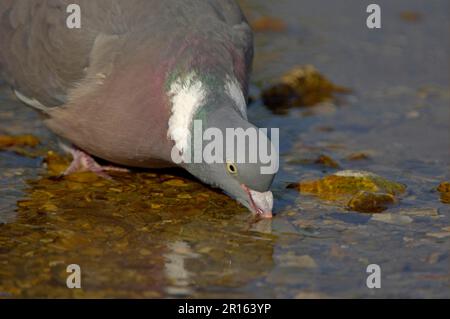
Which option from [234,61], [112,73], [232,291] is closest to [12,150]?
[112,73]

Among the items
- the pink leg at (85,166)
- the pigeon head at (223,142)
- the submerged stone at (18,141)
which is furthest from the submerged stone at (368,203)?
the submerged stone at (18,141)

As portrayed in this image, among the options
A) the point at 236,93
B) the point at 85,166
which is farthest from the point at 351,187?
the point at 85,166

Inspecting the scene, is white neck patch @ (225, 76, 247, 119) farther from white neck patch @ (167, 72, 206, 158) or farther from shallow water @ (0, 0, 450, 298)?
shallow water @ (0, 0, 450, 298)

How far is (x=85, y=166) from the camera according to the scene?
715cm

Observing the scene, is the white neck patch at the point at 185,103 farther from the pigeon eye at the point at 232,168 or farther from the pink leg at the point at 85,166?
the pink leg at the point at 85,166

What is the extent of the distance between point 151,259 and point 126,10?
191cm

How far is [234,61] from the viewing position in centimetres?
639

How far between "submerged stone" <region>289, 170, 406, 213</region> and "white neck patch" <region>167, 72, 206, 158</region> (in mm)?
1133

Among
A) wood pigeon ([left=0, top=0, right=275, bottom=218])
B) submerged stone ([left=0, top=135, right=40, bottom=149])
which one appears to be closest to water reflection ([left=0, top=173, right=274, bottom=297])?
wood pigeon ([left=0, top=0, right=275, bottom=218])

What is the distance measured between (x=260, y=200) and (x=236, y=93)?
75 cm

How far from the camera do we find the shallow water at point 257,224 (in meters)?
5.27

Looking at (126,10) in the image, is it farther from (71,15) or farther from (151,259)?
(151,259)

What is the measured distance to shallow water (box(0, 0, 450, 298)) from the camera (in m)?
5.27

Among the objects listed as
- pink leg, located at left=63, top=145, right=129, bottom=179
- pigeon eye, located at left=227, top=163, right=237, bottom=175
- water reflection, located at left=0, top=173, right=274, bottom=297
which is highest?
pink leg, located at left=63, top=145, right=129, bottom=179
